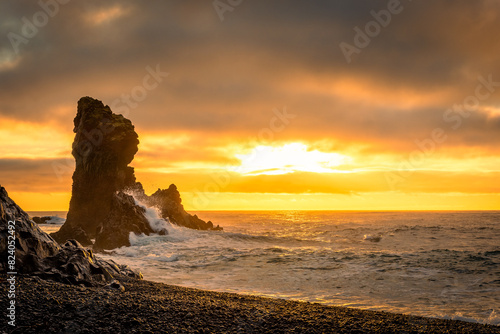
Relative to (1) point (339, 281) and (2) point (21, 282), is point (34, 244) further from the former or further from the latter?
(1) point (339, 281)

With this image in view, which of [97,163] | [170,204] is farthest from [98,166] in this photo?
[170,204]

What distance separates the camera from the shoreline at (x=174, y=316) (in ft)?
22.9

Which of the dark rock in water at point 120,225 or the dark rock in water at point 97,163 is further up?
the dark rock in water at point 97,163

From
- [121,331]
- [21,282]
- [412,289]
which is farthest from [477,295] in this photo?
[21,282]

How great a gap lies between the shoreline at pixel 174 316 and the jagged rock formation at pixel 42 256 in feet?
2.95

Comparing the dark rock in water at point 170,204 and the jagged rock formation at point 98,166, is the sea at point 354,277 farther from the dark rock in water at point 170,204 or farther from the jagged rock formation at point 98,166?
the dark rock in water at point 170,204

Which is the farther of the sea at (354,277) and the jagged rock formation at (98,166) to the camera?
the jagged rock formation at (98,166)

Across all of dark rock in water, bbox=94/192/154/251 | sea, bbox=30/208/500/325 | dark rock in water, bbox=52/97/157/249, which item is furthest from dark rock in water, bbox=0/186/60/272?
dark rock in water, bbox=52/97/157/249

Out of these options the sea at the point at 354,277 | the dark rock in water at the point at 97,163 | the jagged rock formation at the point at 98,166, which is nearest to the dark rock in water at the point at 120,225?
the jagged rock formation at the point at 98,166

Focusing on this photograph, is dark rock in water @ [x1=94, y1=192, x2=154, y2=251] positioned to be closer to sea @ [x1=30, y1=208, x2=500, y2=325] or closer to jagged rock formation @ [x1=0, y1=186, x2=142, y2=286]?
sea @ [x1=30, y1=208, x2=500, y2=325]

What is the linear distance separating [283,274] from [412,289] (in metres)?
6.96

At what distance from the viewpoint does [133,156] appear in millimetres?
45938

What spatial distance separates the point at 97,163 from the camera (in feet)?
139

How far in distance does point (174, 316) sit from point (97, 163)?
39515 millimetres
